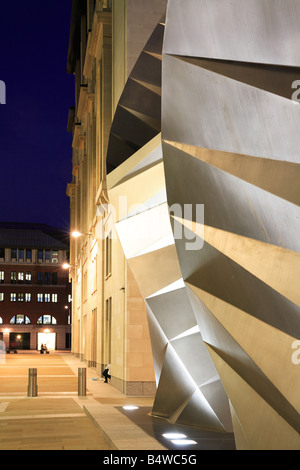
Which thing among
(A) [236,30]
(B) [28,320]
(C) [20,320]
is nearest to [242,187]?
(A) [236,30]

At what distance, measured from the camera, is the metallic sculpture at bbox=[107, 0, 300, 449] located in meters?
7.83

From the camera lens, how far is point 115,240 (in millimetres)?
26469

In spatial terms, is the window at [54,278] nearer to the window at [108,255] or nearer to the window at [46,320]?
Result: the window at [46,320]

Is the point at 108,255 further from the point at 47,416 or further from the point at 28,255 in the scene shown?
the point at 28,255

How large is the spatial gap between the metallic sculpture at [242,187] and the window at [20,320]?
84.2 m

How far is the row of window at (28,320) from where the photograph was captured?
8991 centimetres

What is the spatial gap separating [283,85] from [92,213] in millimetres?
30202

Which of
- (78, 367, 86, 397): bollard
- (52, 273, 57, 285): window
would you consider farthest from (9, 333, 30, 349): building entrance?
(78, 367, 86, 397): bollard

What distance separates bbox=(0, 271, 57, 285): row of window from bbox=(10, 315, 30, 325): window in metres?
5.54

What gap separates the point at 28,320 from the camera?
90625mm

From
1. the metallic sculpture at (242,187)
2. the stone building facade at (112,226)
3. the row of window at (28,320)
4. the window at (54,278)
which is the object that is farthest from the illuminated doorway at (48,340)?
the metallic sculpture at (242,187)

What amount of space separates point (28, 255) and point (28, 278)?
12.9 ft

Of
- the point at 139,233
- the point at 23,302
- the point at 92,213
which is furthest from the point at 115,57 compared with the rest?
the point at 23,302
